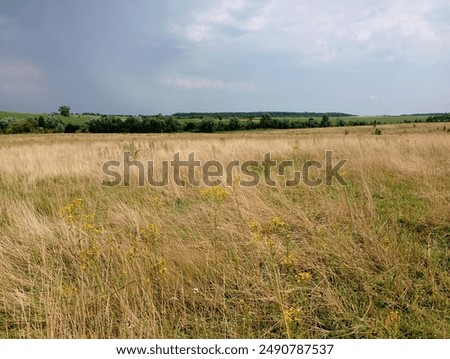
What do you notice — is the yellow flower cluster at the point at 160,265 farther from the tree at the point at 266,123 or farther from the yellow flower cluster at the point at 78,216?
the tree at the point at 266,123

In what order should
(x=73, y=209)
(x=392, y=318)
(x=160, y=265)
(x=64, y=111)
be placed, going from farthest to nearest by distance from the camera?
(x=64, y=111) → (x=73, y=209) → (x=160, y=265) → (x=392, y=318)

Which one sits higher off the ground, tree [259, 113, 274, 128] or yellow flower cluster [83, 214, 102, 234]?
tree [259, 113, 274, 128]

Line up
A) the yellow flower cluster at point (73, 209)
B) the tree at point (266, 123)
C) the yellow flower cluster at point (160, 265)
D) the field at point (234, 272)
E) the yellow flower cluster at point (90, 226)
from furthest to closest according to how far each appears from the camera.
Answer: the tree at point (266, 123) < the yellow flower cluster at point (73, 209) < the yellow flower cluster at point (90, 226) < the yellow flower cluster at point (160, 265) < the field at point (234, 272)

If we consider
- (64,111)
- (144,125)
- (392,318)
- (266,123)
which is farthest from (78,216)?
(64,111)

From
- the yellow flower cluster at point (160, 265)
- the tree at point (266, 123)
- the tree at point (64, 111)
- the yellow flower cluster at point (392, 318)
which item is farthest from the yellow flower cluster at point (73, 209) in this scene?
the tree at point (64, 111)

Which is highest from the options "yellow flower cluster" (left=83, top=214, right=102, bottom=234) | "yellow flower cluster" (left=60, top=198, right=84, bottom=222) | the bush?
the bush

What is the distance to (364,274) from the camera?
238cm

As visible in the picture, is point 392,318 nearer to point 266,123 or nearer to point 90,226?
point 90,226

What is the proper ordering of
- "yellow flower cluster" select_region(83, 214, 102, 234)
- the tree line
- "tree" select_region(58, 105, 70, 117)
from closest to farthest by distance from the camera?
"yellow flower cluster" select_region(83, 214, 102, 234) < the tree line < "tree" select_region(58, 105, 70, 117)

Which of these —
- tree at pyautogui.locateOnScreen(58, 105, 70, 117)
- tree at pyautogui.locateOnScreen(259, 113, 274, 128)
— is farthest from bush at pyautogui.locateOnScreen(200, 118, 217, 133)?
tree at pyautogui.locateOnScreen(58, 105, 70, 117)

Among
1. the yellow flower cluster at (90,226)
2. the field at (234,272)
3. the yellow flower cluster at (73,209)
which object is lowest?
the field at (234,272)

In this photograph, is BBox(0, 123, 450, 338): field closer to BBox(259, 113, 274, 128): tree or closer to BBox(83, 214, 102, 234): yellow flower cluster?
→ BBox(83, 214, 102, 234): yellow flower cluster

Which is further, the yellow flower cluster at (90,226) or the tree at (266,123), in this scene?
the tree at (266,123)
